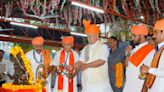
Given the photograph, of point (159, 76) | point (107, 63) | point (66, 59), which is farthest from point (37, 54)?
point (159, 76)

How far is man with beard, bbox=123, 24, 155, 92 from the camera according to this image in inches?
184

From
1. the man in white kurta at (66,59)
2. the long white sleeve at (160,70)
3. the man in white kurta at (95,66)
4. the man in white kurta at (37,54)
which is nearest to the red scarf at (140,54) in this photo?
the long white sleeve at (160,70)

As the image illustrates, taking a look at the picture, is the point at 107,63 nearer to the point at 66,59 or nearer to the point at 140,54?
the point at 66,59

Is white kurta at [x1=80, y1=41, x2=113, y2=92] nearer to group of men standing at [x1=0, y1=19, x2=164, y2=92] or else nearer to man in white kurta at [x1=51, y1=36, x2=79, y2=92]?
group of men standing at [x1=0, y1=19, x2=164, y2=92]

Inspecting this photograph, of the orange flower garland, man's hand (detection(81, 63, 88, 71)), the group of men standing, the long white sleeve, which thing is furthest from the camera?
the orange flower garland

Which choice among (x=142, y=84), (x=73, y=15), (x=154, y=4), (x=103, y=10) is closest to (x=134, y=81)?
(x=142, y=84)

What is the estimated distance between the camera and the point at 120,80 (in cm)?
591

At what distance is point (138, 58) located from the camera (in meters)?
4.72

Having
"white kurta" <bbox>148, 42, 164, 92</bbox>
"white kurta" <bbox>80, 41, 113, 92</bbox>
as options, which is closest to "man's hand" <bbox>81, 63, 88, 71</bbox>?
"white kurta" <bbox>80, 41, 113, 92</bbox>

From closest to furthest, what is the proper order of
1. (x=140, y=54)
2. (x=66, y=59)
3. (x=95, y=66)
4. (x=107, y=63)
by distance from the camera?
(x=140, y=54)
(x=95, y=66)
(x=107, y=63)
(x=66, y=59)

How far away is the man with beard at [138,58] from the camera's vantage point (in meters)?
4.68

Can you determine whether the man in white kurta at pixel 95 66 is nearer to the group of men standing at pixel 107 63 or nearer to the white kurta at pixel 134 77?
the group of men standing at pixel 107 63

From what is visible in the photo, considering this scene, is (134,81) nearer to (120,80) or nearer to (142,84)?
(142,84)

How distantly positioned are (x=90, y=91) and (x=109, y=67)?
809 mm
